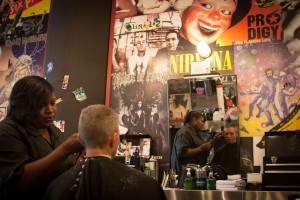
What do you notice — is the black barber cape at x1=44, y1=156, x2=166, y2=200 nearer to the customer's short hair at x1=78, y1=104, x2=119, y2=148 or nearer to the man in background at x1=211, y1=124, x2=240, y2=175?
the customer's short hair at x1=78, y1=104, x2=119, y2=148

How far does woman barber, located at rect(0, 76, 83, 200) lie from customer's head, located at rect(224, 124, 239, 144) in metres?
2.02

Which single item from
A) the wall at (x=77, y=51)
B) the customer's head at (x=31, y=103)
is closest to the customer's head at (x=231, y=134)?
the wall at (x=77, y=51)

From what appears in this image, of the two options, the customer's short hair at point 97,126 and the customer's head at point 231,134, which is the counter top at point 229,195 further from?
the customer's short hair at point 97,126

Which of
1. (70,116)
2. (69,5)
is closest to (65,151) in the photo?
(70,116)

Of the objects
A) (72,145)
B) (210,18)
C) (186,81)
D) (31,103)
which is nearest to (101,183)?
(72,145)

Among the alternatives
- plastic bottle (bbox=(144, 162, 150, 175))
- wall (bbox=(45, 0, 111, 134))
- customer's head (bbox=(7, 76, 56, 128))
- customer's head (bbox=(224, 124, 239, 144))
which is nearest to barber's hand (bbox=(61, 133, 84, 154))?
A: customer's head (bbox=(7, 76, 56, 128))

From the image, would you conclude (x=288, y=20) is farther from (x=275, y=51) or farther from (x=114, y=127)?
(x=114, y=127)

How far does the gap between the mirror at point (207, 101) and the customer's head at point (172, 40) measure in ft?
1.32

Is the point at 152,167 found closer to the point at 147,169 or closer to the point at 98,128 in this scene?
the point at 147,169

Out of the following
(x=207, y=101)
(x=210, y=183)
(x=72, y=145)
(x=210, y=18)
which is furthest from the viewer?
(x=210, y=18)

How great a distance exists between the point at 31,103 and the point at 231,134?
7.43ft

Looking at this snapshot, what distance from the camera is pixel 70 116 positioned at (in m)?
4.21

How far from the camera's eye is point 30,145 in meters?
1.75

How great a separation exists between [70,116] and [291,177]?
2.45m
